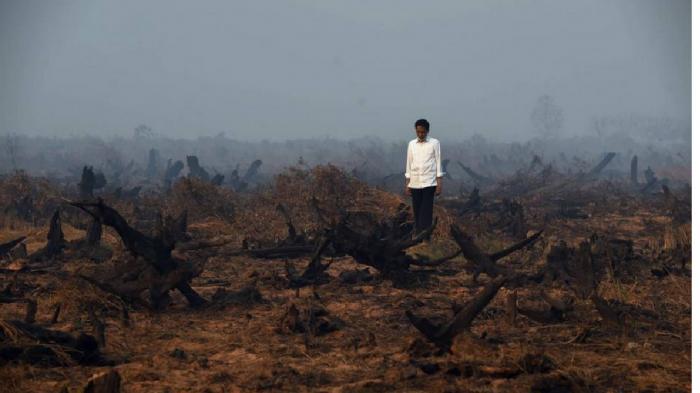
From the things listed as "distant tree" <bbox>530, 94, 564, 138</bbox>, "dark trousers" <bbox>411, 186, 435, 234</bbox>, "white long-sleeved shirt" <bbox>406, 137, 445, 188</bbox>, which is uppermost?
"distant tree" <bbox>530, 94, 564, 138</bbox>

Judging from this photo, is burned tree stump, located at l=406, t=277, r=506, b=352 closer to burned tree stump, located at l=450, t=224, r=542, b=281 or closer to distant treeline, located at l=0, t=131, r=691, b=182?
burned tree stump, located at l=450, t=224, r=542, b=281

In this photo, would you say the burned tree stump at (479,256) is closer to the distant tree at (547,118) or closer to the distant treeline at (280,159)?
the distant treeline at (280,159)

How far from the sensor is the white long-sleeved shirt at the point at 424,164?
11.3m

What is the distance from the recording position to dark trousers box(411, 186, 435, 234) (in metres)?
11.5

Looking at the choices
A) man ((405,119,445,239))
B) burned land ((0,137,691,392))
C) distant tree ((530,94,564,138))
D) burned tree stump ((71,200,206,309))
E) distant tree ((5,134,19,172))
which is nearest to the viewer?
burned land ((0,137,691,392))

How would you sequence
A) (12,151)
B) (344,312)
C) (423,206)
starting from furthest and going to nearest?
1. (12,151)
2. (423,206)
3. (344,312)

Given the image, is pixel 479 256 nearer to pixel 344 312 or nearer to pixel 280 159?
pixel 344 312

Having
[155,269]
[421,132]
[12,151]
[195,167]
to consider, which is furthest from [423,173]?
[12,151]

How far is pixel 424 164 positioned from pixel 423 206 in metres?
0.64

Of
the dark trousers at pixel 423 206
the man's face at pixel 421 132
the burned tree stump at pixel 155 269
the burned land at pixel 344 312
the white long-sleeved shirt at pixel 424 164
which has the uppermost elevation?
the man's face at pixel 421 132

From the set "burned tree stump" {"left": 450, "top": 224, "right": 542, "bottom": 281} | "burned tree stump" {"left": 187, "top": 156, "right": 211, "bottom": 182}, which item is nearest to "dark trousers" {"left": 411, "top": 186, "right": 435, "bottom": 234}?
"burned tree stump" {"left": 450, "top": 224, "right": 542, "bottom": 281}

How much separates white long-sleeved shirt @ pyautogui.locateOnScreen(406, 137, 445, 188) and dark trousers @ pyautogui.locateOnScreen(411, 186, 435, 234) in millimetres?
140

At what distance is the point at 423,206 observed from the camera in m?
11.5

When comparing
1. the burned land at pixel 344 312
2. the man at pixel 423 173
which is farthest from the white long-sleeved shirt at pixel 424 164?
the burned land at pixel 344 312
